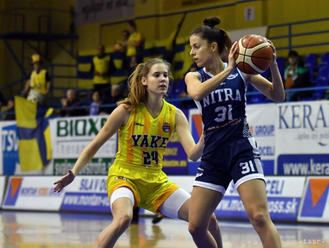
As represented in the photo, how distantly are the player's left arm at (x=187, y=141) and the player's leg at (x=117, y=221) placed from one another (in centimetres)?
73

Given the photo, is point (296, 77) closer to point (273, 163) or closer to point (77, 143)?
point (273, 163)

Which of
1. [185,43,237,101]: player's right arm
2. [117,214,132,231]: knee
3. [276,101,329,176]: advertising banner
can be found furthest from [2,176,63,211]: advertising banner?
[185,43,237,101]: player's right arm

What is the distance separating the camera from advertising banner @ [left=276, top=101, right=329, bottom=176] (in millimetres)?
13297

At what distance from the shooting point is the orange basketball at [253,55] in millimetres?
6059

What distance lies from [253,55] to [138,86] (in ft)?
4.80

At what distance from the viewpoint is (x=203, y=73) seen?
6.56 m

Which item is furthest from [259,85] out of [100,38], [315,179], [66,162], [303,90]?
[100,38]

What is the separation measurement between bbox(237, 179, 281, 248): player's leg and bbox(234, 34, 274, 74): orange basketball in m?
0.90

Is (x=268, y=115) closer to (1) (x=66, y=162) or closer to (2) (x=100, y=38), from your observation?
(1) (x=66, y=162)

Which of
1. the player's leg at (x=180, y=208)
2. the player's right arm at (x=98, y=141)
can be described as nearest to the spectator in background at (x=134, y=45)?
the player's right arm at (x=98, y=141)

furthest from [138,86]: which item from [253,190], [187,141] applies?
[253,190]

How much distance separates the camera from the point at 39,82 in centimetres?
2073

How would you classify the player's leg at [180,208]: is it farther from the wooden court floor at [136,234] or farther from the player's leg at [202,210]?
the wooden court floor at [136,234]

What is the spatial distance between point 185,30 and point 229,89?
1640 centimetres
